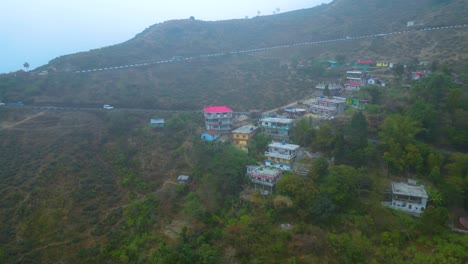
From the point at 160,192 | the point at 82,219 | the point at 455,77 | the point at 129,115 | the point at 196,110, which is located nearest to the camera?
the point at 82,219

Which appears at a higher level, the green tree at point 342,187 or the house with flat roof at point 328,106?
the house with flat roof at point 328,106

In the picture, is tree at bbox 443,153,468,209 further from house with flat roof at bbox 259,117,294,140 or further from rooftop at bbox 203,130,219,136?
rooftop at bbox 203,130,219,136

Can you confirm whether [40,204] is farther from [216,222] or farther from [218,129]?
[218,129]

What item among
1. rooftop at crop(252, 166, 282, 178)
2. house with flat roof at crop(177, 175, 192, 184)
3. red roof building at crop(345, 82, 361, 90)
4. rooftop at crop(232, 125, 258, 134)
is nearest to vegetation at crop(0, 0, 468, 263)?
house with flat roof at crop(177, 175, 192, 184)

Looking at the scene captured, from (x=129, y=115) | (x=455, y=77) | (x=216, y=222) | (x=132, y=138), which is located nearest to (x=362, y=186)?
(x=216, y=222)

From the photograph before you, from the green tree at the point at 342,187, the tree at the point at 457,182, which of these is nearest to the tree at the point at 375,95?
the tree at the point at 457,182

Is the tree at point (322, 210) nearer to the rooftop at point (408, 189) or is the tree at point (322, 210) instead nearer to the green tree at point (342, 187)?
the green tree at point (342, 187)
